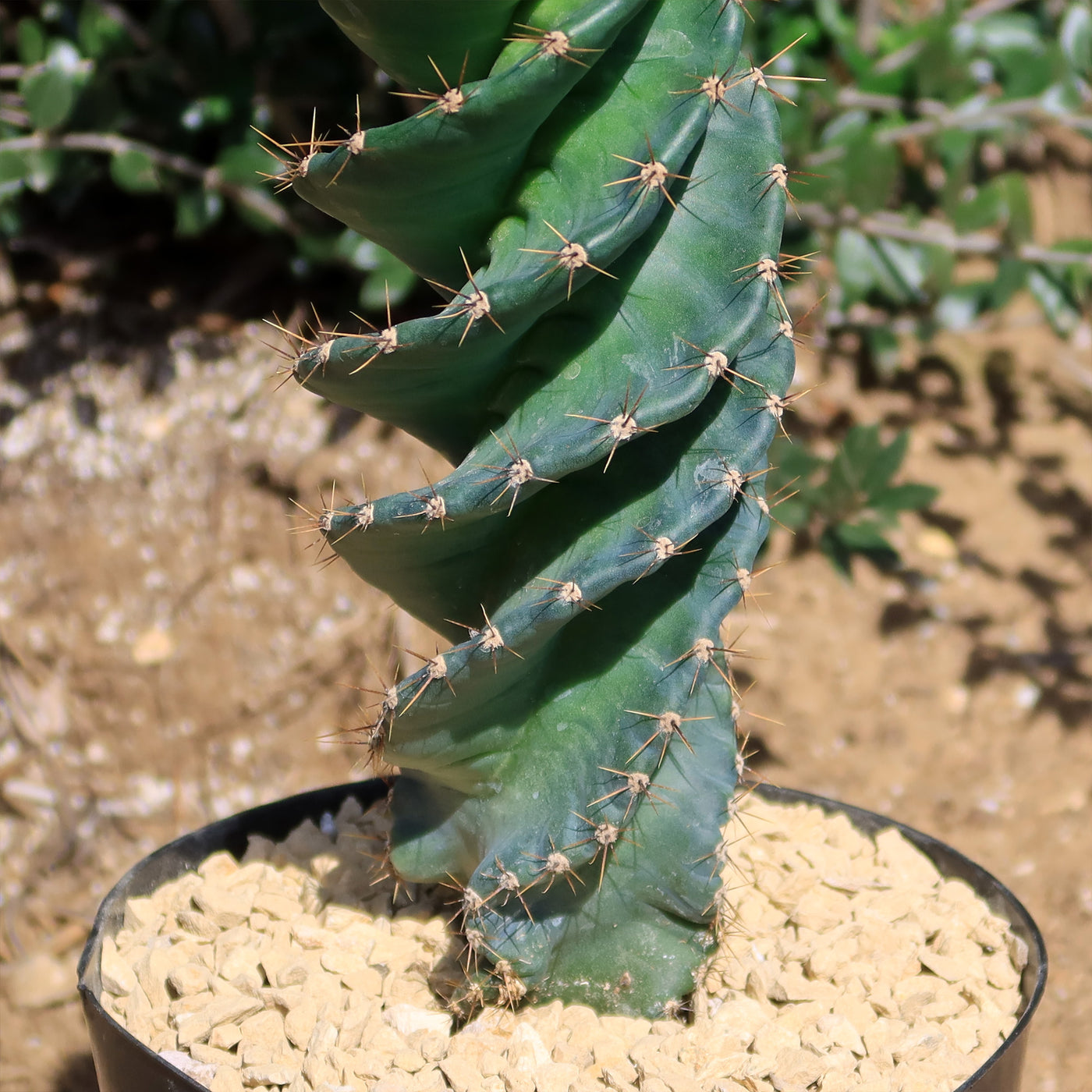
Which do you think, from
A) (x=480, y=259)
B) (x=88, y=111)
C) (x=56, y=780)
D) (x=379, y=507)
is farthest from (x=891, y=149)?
(x=56, y=780)

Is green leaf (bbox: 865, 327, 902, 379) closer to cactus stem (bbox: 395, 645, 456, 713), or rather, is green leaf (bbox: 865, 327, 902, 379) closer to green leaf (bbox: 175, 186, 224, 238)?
green leaf (bbox: 175, 186, 224, 238)

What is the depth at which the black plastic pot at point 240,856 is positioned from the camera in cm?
106

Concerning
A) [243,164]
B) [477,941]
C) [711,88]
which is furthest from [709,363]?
[243,164]

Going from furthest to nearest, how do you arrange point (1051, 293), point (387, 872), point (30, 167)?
point (1051, 293) → point (30, 167) → point (387, 872)

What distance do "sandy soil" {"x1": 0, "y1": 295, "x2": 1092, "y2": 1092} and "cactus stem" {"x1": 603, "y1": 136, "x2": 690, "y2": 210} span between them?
1607 millimetres

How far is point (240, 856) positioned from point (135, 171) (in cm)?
148

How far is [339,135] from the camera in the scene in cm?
271

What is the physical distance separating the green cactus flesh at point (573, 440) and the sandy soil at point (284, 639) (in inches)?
54.7

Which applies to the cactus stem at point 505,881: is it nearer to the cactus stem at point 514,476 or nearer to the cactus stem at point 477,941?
the cactus stem at point 477,941

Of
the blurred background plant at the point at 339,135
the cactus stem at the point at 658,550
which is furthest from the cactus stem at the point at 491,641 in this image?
the blurred background plant at the point at 339,135

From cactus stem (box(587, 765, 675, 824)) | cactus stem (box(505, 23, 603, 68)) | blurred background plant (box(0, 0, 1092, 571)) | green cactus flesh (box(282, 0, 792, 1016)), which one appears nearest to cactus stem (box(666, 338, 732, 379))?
green cactus flesh (box(282, 0, 792, 1016))

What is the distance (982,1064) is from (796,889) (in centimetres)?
30

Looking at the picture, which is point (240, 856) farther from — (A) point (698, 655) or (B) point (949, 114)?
(B) point (949, 114)

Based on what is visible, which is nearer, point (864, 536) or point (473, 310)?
point (473, 310)
